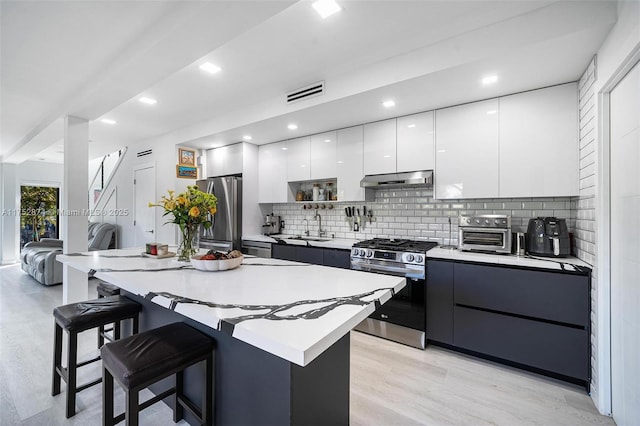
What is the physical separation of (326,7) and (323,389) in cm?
215

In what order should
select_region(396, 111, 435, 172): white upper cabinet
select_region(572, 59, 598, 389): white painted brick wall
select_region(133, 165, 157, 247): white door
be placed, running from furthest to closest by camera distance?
select_region(133, 165, 157, 247): white door < select_region(396, 111, 435, 172): white upper cabinet < select_region(572, 59, 598, 389): white painted brick wall

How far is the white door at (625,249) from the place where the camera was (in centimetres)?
148

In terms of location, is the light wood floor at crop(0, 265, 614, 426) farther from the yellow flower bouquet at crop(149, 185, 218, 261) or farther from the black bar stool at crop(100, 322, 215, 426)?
the yellow flower bouquet at crop(149, 185, 218, 261)

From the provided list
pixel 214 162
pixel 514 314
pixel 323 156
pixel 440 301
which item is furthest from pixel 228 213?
pixel 514 314

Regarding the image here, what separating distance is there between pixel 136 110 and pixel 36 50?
1286mm

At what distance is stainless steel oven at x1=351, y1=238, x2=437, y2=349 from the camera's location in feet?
8.54

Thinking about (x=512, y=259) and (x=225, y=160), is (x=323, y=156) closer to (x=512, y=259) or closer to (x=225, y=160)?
(x=225, y=160)

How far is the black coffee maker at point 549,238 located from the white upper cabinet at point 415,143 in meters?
1.04

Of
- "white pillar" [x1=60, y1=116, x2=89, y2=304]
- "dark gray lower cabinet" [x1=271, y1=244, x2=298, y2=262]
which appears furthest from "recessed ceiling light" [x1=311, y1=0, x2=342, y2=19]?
"white pillar" [x1=60, y1=116, x2=89, y2=304]

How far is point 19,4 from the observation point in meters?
1.82

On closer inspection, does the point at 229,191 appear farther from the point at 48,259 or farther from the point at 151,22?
the point at 48,259

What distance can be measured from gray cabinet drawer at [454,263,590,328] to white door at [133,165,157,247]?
4.81 m

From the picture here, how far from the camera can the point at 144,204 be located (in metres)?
5.11

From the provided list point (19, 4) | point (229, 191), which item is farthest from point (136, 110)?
point (19, 4)
